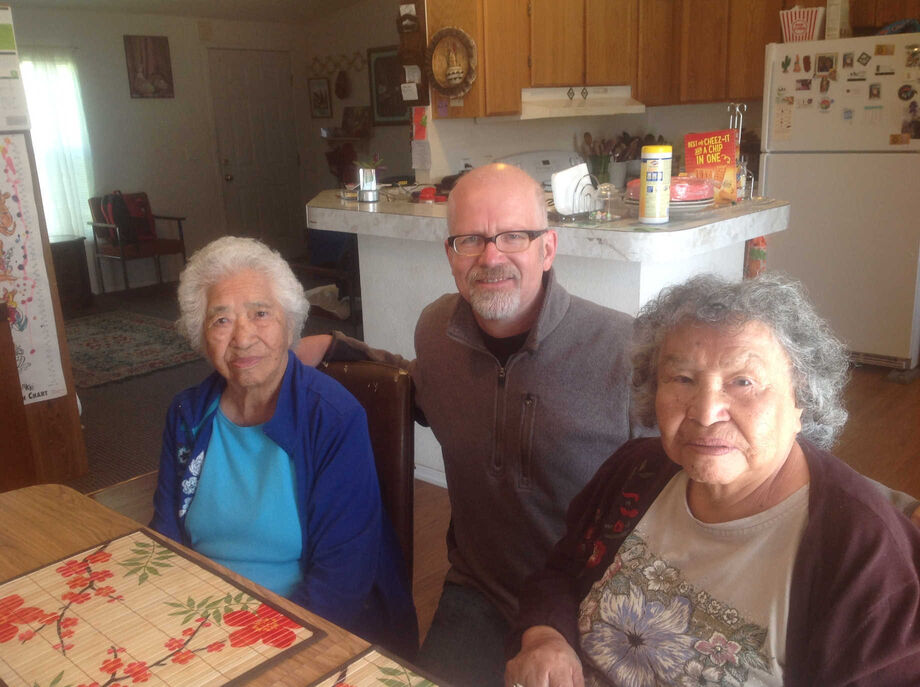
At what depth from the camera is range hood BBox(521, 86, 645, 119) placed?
4.20m

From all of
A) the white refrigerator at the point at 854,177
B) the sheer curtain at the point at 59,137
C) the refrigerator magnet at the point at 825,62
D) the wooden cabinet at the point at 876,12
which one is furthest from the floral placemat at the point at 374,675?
the sheer curtain at the point at 59,137

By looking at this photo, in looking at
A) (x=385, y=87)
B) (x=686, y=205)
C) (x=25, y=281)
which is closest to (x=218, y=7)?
(x=385, y=87)

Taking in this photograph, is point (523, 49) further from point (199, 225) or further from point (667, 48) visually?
point (199, 225)

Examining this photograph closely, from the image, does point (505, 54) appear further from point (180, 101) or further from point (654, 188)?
point (180, 101)

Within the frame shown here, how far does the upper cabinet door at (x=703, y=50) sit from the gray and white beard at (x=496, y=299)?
397 cm

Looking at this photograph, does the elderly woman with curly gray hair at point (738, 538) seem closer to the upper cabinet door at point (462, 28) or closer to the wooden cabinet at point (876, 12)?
the upper cabinet door at point (462, 28)

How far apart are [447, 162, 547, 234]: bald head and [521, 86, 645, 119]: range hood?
2.82 m

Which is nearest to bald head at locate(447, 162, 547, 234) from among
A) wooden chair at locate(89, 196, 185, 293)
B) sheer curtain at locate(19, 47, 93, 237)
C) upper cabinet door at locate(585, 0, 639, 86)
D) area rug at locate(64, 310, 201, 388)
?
upper cabinet door at locate(585, 0, 639, 86)

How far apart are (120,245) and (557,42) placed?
3822 millimetres

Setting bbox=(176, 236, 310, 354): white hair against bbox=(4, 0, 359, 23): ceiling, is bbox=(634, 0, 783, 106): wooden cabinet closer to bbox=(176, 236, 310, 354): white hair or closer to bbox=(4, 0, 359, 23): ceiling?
bbox=(4, 0, 359, 23): ceiling

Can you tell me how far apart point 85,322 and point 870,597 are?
5.74 m

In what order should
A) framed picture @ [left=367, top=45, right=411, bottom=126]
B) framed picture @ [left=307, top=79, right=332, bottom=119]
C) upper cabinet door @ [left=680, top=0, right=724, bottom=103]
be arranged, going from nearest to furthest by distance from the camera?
1. upper cabinet door @ [left=680, top=0, right=724, bottom=103]
2. framed picture @ [left=367, top=45, right=411, bottom=126]
3. framed picture @ [left=307, top=79, right=332, bottom=119]

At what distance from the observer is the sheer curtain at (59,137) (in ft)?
19.6

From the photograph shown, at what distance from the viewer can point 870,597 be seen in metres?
0.81
